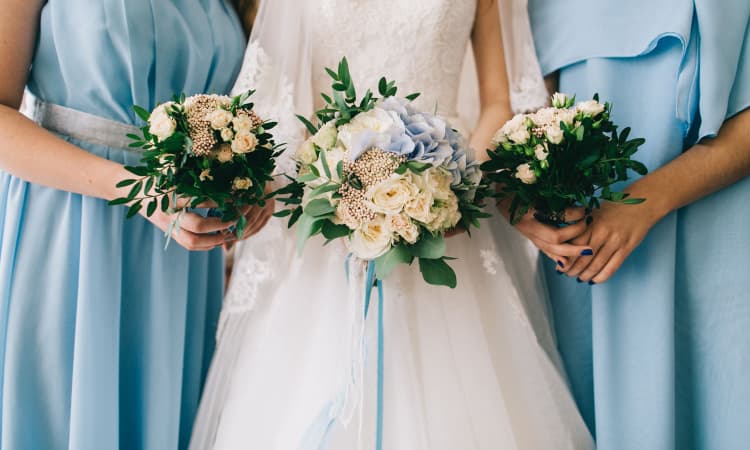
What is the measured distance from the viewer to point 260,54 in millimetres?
1355

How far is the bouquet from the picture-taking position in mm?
1022

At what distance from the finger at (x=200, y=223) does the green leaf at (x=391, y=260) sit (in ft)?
1.12

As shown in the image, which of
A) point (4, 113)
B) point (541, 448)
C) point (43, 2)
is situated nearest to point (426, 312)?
point (541, 448)

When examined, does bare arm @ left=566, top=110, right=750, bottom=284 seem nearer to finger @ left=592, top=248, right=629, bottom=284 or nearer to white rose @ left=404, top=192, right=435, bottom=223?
finger @ left=592, top=248, right=629, bottom=284

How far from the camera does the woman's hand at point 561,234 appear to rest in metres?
1.19

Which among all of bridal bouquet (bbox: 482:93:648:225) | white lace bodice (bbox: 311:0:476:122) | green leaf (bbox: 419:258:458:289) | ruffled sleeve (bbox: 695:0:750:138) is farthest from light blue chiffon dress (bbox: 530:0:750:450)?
green leaf (bbox: 419:258:458:289)

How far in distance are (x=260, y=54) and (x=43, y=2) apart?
496 mm

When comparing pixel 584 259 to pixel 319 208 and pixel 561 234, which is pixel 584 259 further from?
pixel 319 208

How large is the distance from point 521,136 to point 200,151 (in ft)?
2.09

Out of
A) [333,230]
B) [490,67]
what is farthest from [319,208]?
[490,67]

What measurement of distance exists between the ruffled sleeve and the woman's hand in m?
0.36

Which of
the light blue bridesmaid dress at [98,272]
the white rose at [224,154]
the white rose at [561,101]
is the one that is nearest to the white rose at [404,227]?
the white rose at [224,154]

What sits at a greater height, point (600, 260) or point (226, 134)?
point (226, 134)

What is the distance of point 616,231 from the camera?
1224mm
